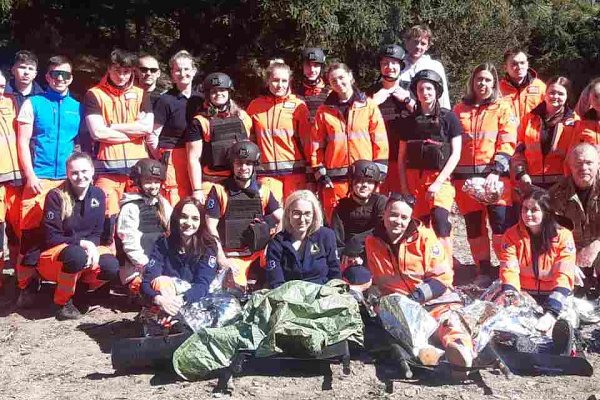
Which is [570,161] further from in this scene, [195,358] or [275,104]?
[195,358]

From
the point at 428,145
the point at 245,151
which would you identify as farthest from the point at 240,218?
the point at 428,145

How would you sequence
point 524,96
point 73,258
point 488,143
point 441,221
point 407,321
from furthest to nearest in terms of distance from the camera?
point 524,96 → point 488,143 → point 441,221 → point 73,258 → point 407,321

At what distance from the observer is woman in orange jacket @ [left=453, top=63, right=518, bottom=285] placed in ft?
21.7

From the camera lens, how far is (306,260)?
5.62 meters

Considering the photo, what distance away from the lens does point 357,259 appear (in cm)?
611

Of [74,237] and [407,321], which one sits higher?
[74,237]

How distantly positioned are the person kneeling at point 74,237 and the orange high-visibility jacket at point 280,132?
54.9 inches

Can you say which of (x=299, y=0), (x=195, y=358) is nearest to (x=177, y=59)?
(x=195, y=358)

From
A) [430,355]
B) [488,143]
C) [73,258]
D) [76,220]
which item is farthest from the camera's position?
[488,143]

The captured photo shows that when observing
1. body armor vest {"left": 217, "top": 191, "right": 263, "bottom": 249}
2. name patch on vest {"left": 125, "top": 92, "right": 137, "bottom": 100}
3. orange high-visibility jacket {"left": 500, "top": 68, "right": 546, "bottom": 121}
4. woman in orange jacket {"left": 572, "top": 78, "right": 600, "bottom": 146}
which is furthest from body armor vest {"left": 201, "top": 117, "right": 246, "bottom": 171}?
woman in orange jacket {"left": 572, "top": 78, "right": 600, "bottom": 146}

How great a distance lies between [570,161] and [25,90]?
4.45 m

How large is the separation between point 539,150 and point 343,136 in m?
1.72

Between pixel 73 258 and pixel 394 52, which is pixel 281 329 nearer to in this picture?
pixel 73 258

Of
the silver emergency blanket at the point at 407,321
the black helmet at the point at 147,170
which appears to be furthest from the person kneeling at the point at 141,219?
the silver emergency blanket at the point at 407,321
